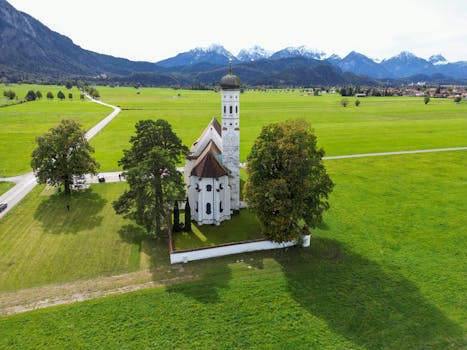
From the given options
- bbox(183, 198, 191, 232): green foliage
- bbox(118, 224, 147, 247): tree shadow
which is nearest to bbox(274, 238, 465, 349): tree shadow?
bbox(183, 198, 191, 232): green foliage

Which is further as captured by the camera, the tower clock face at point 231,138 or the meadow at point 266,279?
the tower clock face at point 231,138

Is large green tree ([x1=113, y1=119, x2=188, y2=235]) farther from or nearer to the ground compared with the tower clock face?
nearer to the ground

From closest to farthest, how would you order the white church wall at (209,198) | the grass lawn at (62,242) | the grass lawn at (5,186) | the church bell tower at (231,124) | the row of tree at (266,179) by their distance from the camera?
the grass lawn at (62,242)
the row of tree at (266,179)
the church bell tower at (231,124)
the white church wall at (209,198)
the grass lawn at (5,186)

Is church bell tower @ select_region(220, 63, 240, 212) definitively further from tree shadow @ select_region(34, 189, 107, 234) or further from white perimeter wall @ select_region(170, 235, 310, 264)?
tree shadow @ select_region(34, 189, 107, 234)

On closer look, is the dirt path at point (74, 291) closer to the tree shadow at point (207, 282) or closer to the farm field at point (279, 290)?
the farm field at point (279, 290)

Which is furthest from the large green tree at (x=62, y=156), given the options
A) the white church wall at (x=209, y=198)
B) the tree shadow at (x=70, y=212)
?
the white church wall at (x=209, y=198)
